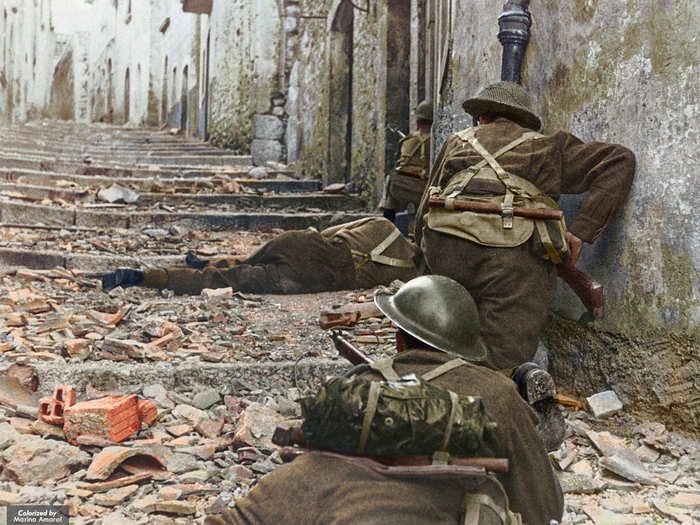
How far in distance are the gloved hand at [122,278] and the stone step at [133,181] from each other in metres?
4.59

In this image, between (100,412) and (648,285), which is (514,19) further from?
(100,412)

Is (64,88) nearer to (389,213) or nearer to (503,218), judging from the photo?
(389,213)

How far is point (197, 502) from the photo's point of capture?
2484 millimetres

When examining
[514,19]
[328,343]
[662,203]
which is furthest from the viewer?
[328,343]

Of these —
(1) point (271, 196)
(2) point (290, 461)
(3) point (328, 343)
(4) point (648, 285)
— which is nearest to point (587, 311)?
(4) point (648, 285)

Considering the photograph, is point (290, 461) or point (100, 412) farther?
point (100, 412)

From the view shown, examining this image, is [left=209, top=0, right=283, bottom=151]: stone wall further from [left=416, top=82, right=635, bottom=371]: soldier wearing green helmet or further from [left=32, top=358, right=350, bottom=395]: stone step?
[left=416, top=82, right=635, bottom=371]: soldier wearing green helmet

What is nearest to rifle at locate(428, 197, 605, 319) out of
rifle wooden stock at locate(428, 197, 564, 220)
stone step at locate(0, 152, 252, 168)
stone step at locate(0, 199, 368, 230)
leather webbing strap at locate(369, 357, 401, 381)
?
rifle wooden stock at locate(428, 197, 564, 220)

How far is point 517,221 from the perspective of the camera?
10.6 ft

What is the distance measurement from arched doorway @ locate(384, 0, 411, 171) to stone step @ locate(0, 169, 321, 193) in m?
2.49

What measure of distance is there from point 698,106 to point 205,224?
5.96 meters

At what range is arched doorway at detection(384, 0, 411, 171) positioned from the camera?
8500 millimetres

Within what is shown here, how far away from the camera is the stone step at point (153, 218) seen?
7.68m

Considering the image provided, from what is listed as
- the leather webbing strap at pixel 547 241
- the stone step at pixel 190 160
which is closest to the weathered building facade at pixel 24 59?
the stone step at pixel 190 160
